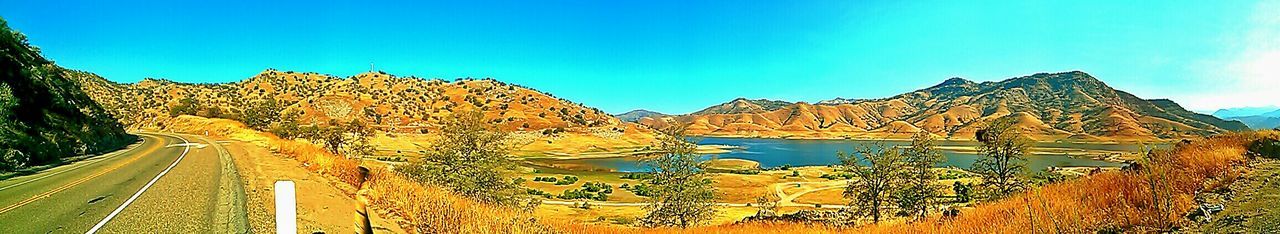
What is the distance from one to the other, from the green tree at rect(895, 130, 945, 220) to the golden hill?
61794 mm

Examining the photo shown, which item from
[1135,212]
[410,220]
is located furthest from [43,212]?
[1135,212]

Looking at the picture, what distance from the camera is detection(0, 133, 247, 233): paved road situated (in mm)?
7727

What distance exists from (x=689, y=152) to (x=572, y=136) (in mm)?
97469

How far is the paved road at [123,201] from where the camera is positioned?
25.3ft

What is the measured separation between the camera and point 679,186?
29188 millimetres

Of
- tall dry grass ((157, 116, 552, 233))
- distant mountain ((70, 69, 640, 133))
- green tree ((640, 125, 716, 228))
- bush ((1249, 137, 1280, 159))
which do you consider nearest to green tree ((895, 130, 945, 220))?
green tree ((640, 125, 716, 228))

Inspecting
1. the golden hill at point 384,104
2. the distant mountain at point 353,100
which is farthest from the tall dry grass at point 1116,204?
the golden hill at point 384,104

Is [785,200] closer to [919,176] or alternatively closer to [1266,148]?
[919,176]

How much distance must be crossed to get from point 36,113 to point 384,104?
4170 inches

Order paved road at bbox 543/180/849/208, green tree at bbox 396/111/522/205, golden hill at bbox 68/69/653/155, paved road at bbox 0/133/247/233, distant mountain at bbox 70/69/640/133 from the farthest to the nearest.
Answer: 1. golden hill at bbox 68/69/653/155
2. distant mountain at bbox 70/69/640/133
3. paved road at bbox 543/180/849/208
4. green tree at bbox 396/111/522/205
5. paved road at bbox 0/133/247/233

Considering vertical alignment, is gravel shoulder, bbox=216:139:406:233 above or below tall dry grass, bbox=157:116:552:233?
below

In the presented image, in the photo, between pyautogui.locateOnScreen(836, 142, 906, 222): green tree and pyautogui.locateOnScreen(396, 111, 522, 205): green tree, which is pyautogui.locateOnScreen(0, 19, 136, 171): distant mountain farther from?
pyautogui.locateOnScreen(836, 142, 906, 222): green tree

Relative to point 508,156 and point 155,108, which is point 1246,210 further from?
point 155,108

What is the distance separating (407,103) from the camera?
418ft
